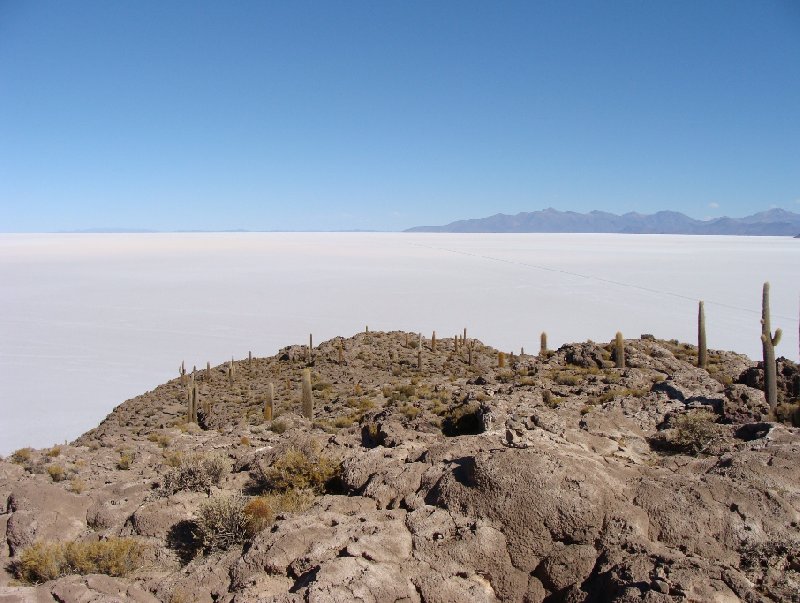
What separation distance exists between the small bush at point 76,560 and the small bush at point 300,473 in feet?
6.27

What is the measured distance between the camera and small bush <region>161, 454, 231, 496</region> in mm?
8219

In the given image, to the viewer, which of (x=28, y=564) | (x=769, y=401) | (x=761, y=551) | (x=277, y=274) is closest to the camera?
(x=761, y=551)

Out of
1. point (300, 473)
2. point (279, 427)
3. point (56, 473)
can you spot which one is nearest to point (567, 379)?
point (279, 427)

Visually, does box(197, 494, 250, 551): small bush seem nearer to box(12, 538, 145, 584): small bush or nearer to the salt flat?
box(12, 538, 145, 584): small bush

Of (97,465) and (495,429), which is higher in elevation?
(495,429)

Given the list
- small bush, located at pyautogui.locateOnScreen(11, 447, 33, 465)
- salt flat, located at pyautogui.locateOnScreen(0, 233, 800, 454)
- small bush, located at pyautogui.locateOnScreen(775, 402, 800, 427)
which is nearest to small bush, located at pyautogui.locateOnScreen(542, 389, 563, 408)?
small bush, located at pyautogui.locateOnScreen(775, 402, 800, 427)

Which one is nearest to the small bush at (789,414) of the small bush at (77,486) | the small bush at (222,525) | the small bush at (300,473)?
the small bush at (300,473)

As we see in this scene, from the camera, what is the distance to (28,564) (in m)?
6.08

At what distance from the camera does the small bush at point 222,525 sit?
6.51m

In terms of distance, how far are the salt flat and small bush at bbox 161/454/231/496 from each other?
15584 millimetres

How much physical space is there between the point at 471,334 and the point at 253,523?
31721mm

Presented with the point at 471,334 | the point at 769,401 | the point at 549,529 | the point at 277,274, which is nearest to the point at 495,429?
the point at 549,529

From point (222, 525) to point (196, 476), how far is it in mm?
1981

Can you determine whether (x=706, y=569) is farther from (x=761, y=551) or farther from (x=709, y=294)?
(x=709, y=294)
